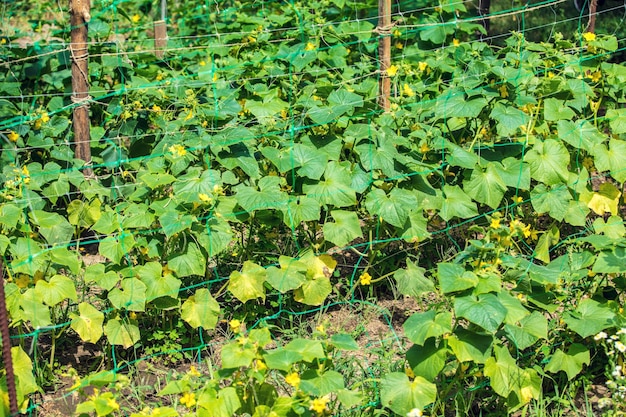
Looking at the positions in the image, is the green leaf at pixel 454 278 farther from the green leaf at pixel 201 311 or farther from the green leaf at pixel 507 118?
the green leaf at pixel 507 118

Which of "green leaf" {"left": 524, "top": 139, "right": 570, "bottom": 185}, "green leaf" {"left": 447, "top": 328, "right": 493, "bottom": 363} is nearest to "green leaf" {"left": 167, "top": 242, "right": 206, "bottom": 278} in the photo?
"green leaf" {"left": 447, "top": 328, "right": 493, "bottom": 363}

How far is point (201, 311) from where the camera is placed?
3768mm

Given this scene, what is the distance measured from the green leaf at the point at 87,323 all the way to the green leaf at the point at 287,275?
0.72 meters

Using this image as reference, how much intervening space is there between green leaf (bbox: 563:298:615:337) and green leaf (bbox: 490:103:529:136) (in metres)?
1.00

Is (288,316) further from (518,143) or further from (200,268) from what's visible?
(518,143)

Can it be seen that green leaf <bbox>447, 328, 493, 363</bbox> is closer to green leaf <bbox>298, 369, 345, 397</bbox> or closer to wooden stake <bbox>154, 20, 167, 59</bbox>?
green leaf <bbox>298, 369, 345, 397</bbox>

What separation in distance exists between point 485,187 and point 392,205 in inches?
20.3

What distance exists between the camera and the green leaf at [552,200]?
4.29 metres

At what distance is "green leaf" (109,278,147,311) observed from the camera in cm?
364

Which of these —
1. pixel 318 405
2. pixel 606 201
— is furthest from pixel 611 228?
pixel 318 405

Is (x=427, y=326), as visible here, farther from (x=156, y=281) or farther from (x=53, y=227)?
(x=53, y=227)

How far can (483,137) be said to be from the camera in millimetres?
4625

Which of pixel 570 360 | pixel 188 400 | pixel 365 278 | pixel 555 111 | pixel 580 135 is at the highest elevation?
pixel 555 111

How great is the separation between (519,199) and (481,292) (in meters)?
1.22
